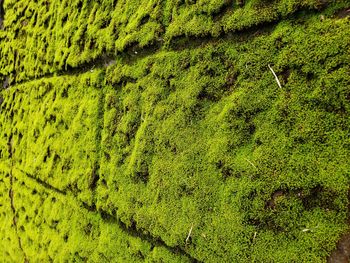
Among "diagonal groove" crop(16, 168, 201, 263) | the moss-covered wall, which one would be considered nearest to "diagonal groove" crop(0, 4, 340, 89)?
the moss-covered wall

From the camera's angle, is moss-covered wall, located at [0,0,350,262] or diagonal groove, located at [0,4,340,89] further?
diagonal groove, located at [0,4,340,89]

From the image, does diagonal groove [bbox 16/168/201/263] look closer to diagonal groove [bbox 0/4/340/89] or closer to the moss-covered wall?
the moss-covered wall

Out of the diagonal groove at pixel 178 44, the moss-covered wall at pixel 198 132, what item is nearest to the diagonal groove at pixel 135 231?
the moss-covered wall at pixel 198 132

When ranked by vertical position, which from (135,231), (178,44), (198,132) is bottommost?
(135,231)

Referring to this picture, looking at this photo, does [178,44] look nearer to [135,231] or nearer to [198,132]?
[198,132]

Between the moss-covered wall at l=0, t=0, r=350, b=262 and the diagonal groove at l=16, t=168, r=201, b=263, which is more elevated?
the moss-covered wall at l=0, t=0, r=350, b=262

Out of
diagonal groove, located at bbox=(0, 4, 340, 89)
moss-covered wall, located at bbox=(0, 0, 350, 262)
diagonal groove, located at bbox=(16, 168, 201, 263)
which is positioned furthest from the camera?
diagonal groove, located at bbox=(16, 168, 201, 263)

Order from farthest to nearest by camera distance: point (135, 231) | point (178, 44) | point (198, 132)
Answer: point (135, 231), point (178, 44), point (198, 132)

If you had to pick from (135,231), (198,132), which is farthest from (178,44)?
(135,231)

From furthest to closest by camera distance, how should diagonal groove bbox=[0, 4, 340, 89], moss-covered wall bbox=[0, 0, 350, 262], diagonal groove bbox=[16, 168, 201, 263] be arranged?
diagonal groove bbox=[16, 168, 201, 263] → diagonal groove bbox=[0, 4, 340, 89] → moss-covered wall bbox=[0, 0, 350, 262]
